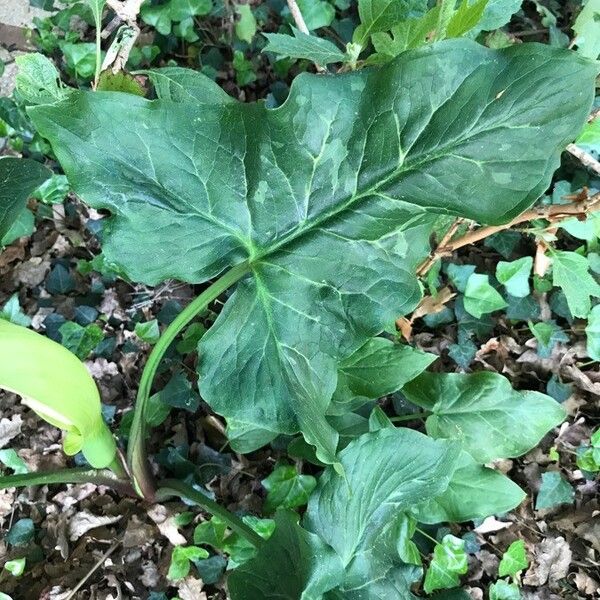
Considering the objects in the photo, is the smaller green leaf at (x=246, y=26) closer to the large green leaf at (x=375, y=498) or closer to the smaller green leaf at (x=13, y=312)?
the smaller green leaf at (x=13, y=312)

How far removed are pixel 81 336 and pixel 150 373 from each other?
15.7 inches

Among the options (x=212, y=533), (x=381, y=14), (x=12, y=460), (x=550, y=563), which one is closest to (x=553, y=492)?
(x=550, y=563)

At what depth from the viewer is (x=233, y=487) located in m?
1.18

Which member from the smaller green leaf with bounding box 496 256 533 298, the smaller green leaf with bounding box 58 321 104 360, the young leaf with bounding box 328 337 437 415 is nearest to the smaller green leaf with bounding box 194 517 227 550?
the young leaf with bounding box 328 337 437 415

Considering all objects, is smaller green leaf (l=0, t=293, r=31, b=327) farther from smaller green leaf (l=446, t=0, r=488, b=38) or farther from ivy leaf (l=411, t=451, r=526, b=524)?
smaller green leaf (l=446, t=0, r=488, b=38)

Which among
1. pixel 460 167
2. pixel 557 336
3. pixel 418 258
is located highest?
pixel 460 167

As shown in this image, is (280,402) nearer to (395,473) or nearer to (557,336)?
(395,473)

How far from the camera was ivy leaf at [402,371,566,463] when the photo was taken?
1.04 meters

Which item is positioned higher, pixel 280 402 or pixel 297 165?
pixel 297 165

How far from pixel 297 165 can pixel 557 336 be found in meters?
0.73

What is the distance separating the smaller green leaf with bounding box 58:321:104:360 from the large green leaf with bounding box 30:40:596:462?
0.50 m

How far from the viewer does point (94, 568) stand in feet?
3.62

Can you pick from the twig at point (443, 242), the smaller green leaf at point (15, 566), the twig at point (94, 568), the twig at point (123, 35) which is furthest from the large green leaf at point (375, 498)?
the twig at point (123, 35)

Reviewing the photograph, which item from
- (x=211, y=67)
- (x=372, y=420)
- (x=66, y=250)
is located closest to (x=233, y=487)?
(x=372, y=420)
